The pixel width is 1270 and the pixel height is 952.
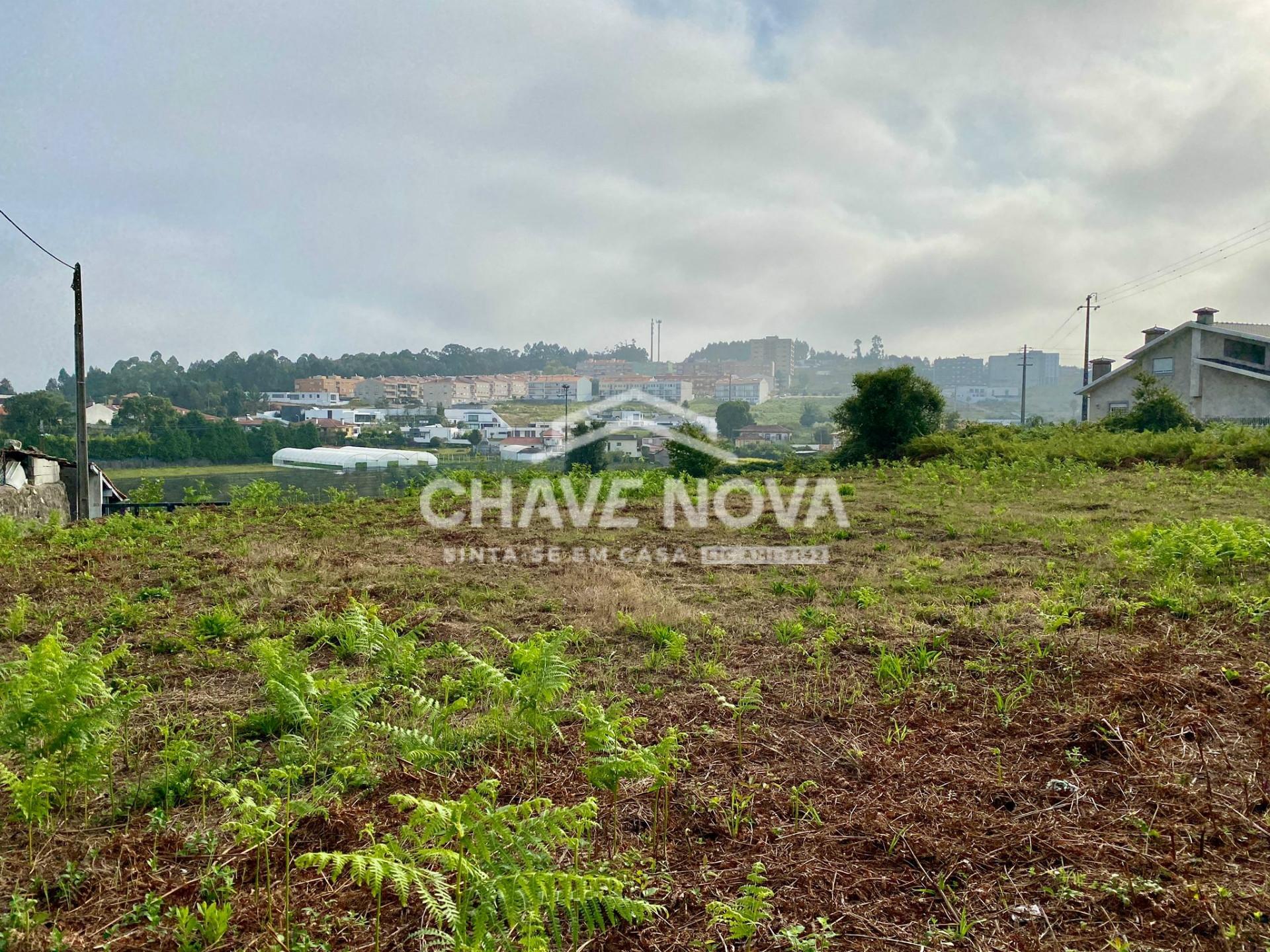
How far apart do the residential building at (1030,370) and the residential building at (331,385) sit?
3373 inches

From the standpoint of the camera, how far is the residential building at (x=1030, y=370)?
10012 cm

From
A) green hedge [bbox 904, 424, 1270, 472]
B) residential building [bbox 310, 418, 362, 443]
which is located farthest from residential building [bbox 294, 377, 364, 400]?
green hedge [bbox 904, 424, 1270, 472]

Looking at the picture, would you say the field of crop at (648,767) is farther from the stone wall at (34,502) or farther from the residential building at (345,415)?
the residential building at (345,415)

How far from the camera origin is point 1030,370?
102 metres

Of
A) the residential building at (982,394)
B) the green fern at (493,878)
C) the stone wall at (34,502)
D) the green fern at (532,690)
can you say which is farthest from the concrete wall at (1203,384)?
the residential building at (982,394)

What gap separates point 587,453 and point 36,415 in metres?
11.2

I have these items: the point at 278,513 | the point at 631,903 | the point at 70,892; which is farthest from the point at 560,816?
the point at 278,513

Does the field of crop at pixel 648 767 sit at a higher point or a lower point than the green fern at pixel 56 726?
lower

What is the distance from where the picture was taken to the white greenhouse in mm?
14289

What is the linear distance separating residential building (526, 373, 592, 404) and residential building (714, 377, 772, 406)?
→ 10.9 meters

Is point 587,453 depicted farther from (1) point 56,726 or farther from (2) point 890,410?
Result: (1) point 56,726

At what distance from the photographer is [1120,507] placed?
31.6ft

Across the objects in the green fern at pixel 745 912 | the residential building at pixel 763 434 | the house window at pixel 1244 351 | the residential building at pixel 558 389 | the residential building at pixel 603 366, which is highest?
the residential building at pixel 603 366

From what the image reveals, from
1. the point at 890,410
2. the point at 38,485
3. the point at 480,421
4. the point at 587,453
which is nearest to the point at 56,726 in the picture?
the point at 38,485
